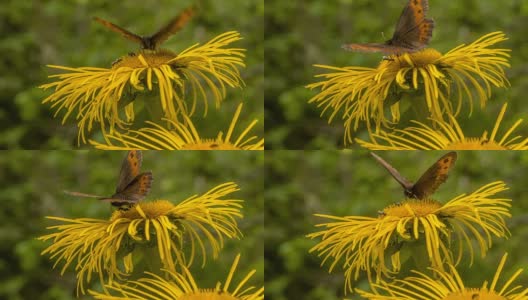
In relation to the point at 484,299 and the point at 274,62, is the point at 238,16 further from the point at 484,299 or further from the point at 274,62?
the point at 484,299

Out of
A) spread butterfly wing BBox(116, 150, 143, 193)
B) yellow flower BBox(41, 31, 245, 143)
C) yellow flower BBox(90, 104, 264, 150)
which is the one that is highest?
yellow flower BBox(41, 31, 245, 143)

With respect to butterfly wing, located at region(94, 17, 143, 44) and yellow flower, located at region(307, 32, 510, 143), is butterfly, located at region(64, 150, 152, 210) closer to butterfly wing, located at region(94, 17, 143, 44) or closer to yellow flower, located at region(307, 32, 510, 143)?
butterfly wing, located at region(94, 17, 143, 44)

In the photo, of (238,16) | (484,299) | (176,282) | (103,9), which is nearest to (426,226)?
(484,299)

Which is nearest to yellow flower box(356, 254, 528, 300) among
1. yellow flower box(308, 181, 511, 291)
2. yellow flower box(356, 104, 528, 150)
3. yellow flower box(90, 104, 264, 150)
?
yellow flower box(308, 181, 511, 291)

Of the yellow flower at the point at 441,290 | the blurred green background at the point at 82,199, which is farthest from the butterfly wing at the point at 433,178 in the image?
the blurred green background at the point at 82,199

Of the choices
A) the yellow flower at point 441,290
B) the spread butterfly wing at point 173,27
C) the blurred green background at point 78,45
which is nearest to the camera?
the spread butterfly wing at point 173,27

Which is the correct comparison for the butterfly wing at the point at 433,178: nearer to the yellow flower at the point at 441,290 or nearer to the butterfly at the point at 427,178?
the butterfly at the point at 427,178
